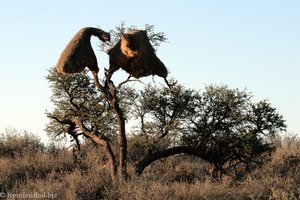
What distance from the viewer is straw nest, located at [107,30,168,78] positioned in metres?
18.5

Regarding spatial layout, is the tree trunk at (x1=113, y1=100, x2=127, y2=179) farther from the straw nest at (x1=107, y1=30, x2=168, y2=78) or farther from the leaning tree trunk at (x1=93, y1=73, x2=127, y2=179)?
the straw nest at (x1=107, y1=30, x2=168, y2=78)

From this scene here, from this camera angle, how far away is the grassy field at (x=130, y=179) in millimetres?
16344

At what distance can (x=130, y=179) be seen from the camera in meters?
18.6

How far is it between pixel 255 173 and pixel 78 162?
29.3ft

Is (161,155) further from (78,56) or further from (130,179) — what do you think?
(78,56)

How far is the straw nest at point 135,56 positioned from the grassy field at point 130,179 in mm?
4116

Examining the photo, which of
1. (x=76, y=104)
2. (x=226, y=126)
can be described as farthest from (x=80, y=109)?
(x=226, y=126)

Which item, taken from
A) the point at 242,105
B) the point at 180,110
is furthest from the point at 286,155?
the point at 180,110

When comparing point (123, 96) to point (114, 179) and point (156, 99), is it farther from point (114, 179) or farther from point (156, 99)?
point (114, 179)

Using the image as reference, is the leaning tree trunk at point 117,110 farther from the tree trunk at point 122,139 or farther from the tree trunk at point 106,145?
the tree trunk at point 106,145

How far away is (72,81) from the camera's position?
23547 millimetres

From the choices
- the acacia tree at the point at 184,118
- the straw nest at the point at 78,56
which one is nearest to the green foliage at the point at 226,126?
the acacia tree at the point at 184,118

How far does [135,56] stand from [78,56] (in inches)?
83.9

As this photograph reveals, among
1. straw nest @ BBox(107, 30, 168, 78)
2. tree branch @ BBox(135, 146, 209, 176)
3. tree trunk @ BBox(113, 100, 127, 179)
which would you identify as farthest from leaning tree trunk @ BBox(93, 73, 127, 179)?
tree branch @ BBox(135, 146, 209, 176)
